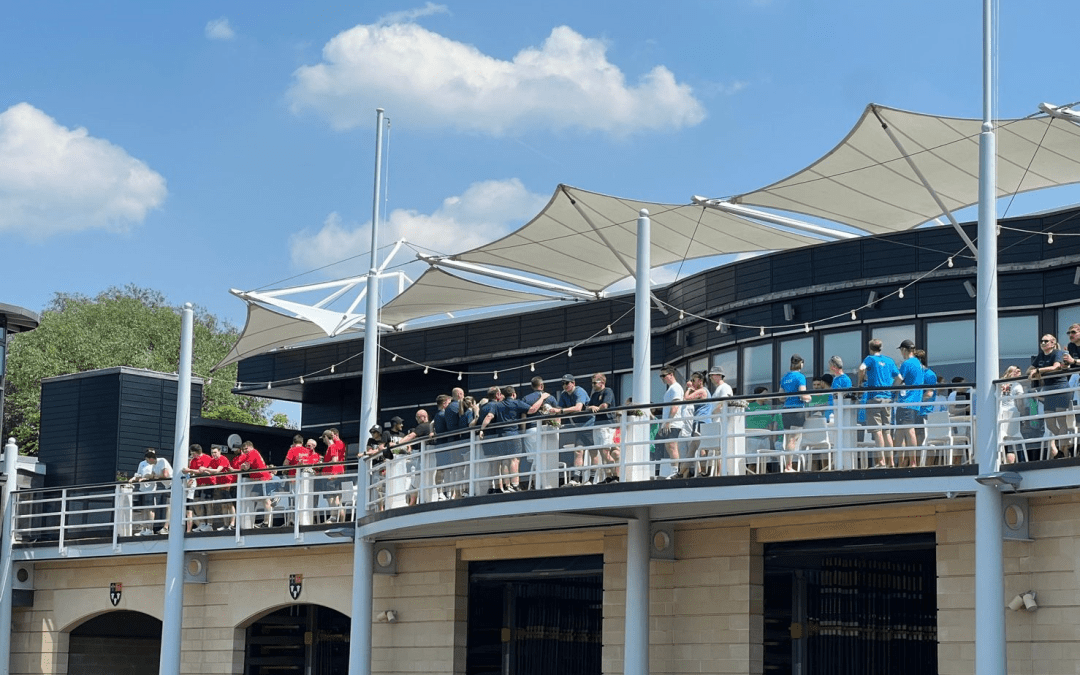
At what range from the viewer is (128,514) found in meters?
26.7

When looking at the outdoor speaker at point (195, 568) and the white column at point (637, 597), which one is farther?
the outdoor speaker at point (195, 568)

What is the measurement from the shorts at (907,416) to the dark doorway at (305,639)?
13.2m

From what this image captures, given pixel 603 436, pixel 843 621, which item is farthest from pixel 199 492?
pixel 843 621

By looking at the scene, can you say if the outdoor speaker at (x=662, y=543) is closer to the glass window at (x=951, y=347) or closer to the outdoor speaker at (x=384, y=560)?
the outdoor speaker at (x=384, y=560)

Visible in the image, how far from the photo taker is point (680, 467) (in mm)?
17031

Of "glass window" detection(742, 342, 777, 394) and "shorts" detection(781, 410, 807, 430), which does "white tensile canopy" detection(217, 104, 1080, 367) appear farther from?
"shorts" detection(781, 410, 807, 430)

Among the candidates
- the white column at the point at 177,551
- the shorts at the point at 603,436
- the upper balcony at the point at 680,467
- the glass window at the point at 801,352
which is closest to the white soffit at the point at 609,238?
the glass window at the point at 801,352

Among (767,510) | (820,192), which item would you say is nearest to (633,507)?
(767,510)

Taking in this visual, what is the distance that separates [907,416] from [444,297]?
15.5 m

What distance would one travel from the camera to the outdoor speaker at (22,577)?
27531 millimetres

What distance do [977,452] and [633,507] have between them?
476 centimetres

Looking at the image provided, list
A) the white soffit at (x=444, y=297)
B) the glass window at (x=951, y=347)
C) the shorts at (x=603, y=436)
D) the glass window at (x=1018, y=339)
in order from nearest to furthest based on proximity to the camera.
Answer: the shorts at (x=603, y=436) < the glass window at (x=1018, y=339) < the glass window at (x=951, y=347) < the white soffit at (x=444, y=297)

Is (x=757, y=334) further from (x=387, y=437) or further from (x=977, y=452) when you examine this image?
(x=977, y=452)

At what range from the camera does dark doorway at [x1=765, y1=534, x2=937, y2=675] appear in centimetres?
1870
